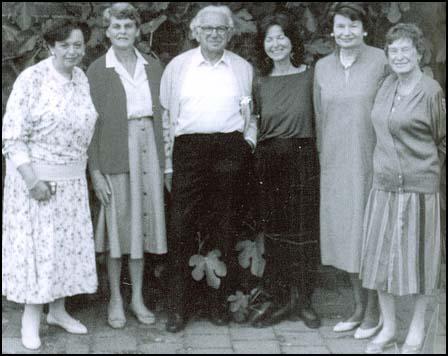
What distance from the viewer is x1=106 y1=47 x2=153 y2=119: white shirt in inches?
194

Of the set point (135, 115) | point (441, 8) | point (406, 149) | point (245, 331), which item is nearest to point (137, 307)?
point (245, 331)

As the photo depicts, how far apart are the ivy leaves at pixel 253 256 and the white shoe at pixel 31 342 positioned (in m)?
1.34

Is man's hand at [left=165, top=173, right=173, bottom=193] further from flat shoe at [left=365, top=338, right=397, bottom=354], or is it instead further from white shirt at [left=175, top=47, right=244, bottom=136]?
flat shoe at [left=365, top=338, right=397, bottom=354]

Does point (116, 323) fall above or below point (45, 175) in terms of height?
below

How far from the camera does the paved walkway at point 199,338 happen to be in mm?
4695

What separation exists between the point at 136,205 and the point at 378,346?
1.61 m

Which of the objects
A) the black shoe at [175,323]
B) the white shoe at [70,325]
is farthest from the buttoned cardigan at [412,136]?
the white shoe at [70,325]

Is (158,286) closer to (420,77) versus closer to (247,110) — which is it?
(247,110)

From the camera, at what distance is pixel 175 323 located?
503cm

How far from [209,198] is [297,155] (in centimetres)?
59

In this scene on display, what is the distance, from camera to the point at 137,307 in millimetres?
5195

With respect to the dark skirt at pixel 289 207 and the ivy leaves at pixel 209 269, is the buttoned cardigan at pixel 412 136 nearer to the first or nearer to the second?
the dark skirt at pixel 289 207

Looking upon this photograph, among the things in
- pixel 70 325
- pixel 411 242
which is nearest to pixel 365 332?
pixel 411 242

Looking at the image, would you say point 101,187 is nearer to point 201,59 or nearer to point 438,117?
point 201,59
